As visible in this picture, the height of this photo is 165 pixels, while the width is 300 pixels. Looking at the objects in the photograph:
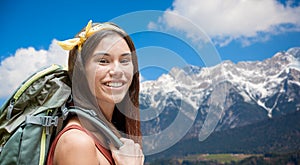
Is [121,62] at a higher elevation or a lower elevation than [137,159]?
higher

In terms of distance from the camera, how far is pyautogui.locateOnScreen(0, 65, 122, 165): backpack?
189 cm

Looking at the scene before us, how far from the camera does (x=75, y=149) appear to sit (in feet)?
6.02

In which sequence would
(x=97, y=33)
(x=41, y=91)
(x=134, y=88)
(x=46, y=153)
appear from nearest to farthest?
1. (x=46, y=153)
2. (x=41, y=91)
3. (x=97, y=33)
4. (x=134, y=88)

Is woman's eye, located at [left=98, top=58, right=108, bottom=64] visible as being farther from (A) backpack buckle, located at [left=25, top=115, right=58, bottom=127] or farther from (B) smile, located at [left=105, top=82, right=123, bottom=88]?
(A) backpack buckle, located at [left=25, top=115, right=58, bottom=127]

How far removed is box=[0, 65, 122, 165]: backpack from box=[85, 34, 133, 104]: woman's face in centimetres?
18

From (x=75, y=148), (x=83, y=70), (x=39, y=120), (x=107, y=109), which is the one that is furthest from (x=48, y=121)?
(x=107, y=109)

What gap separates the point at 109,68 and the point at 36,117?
557mm

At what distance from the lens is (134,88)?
2.60 meters

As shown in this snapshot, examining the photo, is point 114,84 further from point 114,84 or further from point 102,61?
point 102,61

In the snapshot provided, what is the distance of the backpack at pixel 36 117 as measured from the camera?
74.5 inches

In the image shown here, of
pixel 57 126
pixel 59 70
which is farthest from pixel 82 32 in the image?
pixel 57 126

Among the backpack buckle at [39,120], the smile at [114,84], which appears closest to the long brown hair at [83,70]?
the smile at [114,84]

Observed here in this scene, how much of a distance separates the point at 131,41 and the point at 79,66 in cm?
40

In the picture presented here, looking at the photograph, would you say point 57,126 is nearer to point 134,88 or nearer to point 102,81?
point 102,81
